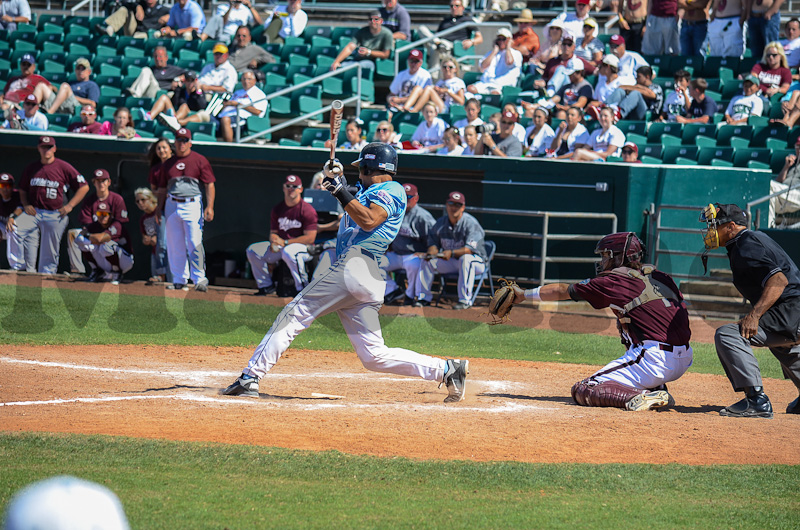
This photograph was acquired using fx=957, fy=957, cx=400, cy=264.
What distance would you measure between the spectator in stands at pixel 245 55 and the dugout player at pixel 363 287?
40.2 feet

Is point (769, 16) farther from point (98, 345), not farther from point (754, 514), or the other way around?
point (754, 514)

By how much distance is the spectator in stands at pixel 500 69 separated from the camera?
16.5 meters

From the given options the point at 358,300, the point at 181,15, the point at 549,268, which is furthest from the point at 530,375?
the point at 181,15

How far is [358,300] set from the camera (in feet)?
21.1

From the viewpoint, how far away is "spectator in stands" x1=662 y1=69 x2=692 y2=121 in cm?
1488

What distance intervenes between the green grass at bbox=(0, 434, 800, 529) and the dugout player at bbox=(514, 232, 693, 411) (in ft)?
4.99

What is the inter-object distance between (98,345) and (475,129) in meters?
6.83

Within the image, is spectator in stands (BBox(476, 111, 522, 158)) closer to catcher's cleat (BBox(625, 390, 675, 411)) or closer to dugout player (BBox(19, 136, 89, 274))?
dugout player (BBox(19, 136, 89, 274))

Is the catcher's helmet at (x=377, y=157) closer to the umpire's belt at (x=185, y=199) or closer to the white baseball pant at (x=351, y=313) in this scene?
the white baseball pant at (x=351, y=313)

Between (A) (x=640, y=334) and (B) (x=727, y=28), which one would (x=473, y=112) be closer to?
(B) (x=727, y=28)

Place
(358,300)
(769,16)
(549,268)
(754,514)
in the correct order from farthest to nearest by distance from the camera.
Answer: (769,16) → (549,268) → (358,300) → (754,514)

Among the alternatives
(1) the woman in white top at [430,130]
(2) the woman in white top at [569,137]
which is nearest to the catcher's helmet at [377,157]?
(2) the woman in white top at [569,137]

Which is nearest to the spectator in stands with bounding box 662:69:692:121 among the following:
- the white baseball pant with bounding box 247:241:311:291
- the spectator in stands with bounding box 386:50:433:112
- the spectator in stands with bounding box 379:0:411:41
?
the spectator in stands with bounding box 386:50:433:112

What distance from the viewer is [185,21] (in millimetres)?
20781
